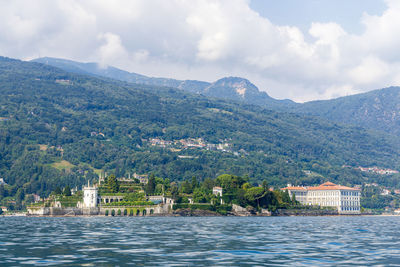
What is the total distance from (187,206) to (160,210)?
28.8 ft

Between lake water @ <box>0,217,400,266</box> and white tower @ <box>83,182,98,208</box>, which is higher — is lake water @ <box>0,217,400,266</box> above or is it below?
below

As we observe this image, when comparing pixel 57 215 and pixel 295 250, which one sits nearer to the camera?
pixel 295 250

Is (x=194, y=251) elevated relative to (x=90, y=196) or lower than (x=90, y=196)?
lower

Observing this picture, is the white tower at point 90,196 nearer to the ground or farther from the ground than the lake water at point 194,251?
farther from the ground

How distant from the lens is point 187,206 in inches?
7564

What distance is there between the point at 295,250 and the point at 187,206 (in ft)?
450

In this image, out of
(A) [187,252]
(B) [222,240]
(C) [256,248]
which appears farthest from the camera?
(B) [222,240]

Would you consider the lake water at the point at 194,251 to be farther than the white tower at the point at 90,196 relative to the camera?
No

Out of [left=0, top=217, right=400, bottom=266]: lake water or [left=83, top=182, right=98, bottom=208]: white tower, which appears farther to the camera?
[left=83, top=182, right=98, bottom=208]: white tower

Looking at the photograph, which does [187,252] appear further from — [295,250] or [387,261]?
[387,261]

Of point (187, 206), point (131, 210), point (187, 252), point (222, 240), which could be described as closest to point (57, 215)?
point (131, 210)

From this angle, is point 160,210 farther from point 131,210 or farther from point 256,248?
point 256,248

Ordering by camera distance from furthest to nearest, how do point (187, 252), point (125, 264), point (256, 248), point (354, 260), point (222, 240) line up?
point (222, 240), point (256, 248), point (187, 252), point (354, 260), point (125, 264)

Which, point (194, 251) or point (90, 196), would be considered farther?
point (90, 196)
